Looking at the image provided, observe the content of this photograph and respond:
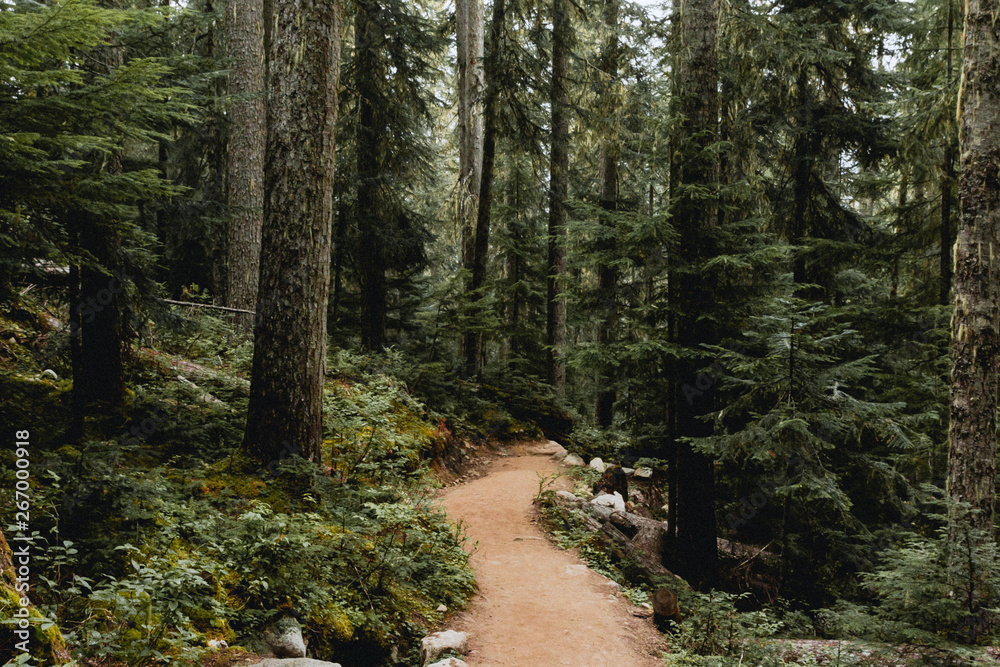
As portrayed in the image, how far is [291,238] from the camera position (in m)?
6.05

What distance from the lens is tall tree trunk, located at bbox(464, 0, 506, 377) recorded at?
1361 cm

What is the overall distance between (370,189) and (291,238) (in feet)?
29.3

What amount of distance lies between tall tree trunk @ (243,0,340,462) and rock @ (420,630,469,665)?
249 centimetres

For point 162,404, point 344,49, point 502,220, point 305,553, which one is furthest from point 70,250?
point 344,49

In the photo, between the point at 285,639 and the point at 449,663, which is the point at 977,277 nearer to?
the point at 449,663

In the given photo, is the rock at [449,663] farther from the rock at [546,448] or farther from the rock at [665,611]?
the rock at [546,448]

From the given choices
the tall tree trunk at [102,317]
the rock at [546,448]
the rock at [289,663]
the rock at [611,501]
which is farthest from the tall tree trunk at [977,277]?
the tall tree trunk at [102,317]

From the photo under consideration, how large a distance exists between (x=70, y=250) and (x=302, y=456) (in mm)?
2967

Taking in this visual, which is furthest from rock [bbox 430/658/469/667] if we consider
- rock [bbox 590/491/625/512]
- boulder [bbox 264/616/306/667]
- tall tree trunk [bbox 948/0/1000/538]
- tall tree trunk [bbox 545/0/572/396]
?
tall tree trunk [bbox 545/0/572/396]

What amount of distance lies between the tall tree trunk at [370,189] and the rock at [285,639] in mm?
10755

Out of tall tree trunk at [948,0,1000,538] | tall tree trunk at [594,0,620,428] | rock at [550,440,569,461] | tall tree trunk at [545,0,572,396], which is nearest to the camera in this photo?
tall tree trunk at [948,0,1000,538]

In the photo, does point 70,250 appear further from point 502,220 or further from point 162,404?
point 502,220

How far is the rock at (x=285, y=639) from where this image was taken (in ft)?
12.5

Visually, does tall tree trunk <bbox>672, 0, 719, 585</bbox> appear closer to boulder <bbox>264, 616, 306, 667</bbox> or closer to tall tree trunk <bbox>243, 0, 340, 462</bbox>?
tall tree trunk <bbox>243, 0, 340, 462</bbox>
